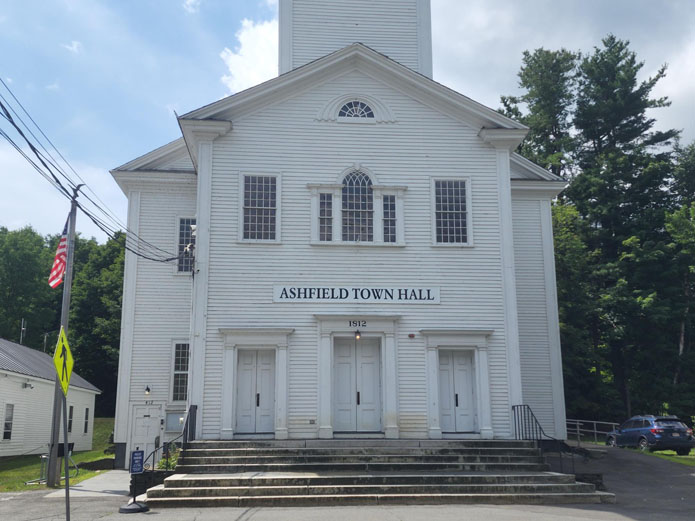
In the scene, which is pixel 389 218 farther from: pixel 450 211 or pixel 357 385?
pixel 357 385

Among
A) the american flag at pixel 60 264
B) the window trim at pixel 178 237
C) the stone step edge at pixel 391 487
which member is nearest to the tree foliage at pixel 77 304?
the window trim at pixel 178 237

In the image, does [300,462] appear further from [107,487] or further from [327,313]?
[107,487]

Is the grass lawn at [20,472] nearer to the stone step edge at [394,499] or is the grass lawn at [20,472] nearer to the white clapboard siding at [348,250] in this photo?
the white clapboard siding at [348,250]

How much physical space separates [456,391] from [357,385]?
97.0 inches

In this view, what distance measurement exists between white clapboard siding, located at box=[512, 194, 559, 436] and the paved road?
11.8 feet

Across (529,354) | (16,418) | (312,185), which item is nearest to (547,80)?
(529,354)

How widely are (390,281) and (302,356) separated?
2838 millimetres

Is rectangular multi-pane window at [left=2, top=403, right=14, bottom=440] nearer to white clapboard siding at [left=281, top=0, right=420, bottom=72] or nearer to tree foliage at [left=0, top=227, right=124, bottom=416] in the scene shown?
white clapboard siding at [left=281, top=0, right=420, bottom=72]

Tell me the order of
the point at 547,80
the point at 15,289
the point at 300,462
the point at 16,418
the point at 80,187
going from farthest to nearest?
1. the point at 15,289
2. the point at 547,80
3. the point at 16,418
4. the point at 80,187
5. the point at 300,462

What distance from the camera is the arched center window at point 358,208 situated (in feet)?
56.4

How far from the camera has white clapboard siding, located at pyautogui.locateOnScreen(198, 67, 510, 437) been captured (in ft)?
53.7

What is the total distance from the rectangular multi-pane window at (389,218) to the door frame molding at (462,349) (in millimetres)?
2514

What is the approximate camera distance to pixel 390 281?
55.5 feet

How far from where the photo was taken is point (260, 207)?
1706cm
